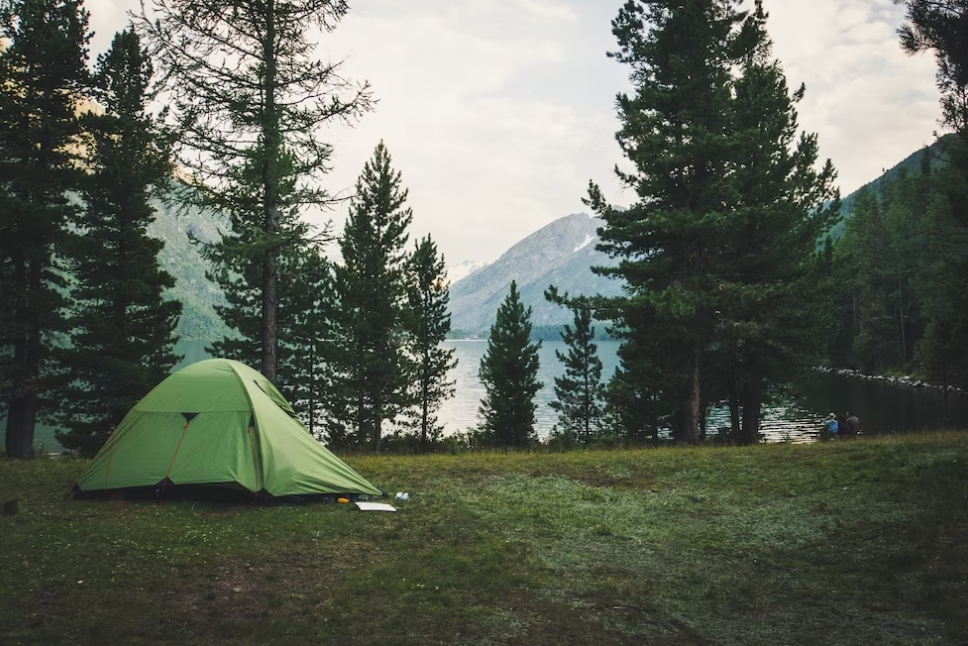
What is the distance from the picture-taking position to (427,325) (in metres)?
36.6

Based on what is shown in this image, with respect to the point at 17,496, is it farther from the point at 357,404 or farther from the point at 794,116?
the point at 794,116

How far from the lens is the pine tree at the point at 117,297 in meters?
22.3

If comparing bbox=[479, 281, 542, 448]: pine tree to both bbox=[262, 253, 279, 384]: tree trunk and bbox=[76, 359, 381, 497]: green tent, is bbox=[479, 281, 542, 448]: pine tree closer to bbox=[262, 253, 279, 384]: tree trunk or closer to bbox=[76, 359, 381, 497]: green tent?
bbox=[262, 253, 279, 384]: tree trunk

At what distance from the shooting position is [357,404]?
3381 cm

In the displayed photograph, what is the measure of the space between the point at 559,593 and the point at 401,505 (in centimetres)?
441

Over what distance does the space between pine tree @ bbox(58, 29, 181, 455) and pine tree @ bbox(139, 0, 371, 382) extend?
989 centimetres

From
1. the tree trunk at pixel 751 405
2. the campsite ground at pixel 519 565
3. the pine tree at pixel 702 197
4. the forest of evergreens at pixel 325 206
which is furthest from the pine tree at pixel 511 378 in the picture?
the campsite ground at pixel 519 565

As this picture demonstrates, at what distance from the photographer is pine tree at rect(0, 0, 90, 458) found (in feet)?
58.7

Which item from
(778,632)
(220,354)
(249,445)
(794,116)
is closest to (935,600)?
(778,632)

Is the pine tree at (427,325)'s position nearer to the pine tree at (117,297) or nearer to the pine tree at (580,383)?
the pine tree at (580,383)

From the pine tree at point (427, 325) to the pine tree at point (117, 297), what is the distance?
1241 centimetres

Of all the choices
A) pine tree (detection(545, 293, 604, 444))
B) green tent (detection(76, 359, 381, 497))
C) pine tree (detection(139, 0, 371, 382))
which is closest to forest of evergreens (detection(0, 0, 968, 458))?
pine tree (detection(139, 0, 371, 382))

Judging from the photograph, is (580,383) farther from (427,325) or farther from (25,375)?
(25,375)

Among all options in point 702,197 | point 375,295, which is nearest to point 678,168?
point 702,197
